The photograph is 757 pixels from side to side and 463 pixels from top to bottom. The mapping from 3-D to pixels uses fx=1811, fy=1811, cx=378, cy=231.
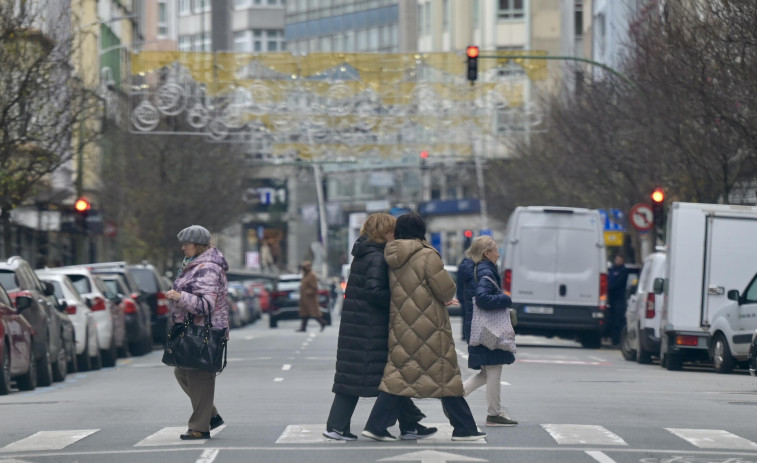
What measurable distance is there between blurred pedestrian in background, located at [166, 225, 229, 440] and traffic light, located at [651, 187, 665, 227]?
24.1 metres

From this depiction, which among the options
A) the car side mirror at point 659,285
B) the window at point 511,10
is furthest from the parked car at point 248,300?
the window at point 511,10

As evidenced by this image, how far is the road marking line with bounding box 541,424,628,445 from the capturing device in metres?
13.8

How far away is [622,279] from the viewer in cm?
3631

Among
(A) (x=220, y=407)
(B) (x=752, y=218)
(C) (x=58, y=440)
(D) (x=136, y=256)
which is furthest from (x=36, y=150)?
(D) (x=136, y=256)

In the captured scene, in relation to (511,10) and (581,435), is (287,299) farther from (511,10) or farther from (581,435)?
(511,10)

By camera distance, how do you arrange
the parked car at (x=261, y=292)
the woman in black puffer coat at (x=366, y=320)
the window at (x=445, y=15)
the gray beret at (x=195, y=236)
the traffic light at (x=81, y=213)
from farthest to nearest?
the window at (x=445, y=15), the parked car at (x=261, y=292), the traffic light at (x=81, y=213), the gray beret at (x=195, y=236), the woman in black puffer coat at (x=366, y=320)

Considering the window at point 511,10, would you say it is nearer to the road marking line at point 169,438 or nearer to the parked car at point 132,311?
the parked car at point 132,311

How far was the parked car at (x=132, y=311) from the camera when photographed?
3334cm

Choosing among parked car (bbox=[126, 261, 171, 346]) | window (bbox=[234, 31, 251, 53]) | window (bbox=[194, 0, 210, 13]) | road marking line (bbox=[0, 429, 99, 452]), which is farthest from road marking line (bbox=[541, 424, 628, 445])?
window (bbox=[234, 31, 251, 53])

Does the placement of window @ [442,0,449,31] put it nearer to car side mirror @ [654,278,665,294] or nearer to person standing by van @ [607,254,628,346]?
person standing by van @ [607,254,628,346]

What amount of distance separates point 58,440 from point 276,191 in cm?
11019

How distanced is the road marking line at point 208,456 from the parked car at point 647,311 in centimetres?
1616

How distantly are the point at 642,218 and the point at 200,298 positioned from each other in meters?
25.8

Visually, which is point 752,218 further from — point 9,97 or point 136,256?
point 136,256
